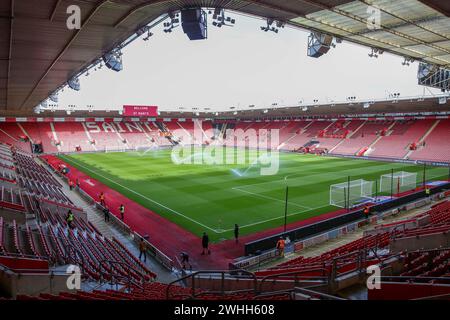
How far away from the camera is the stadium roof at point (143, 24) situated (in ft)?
37.1

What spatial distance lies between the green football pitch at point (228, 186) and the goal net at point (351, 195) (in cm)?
71

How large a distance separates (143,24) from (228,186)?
1765cm

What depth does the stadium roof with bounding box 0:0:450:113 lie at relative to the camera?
37.1 ft

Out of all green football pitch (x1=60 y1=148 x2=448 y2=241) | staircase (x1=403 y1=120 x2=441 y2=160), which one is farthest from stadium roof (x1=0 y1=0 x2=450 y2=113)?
staircase (x1=403 y1=120 x2=441 y2=160)

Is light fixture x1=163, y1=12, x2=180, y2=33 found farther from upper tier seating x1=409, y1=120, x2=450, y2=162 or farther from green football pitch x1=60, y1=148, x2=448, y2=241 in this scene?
upper tier seating x1=409, y1=120, x2=450, y2=162

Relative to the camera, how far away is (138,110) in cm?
5975

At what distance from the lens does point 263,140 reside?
230ft

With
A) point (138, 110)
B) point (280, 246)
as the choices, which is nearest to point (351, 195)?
point (280, 246)

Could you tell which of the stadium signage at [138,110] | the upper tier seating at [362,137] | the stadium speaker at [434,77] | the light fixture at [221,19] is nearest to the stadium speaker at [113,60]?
the light fixture at [221,19]

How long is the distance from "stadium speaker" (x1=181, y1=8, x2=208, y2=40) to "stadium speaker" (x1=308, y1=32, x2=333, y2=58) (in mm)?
6364

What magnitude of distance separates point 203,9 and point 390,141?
4673cm

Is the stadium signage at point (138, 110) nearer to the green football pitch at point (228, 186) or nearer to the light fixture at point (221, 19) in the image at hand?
the green football pitch at point (228, 186)
